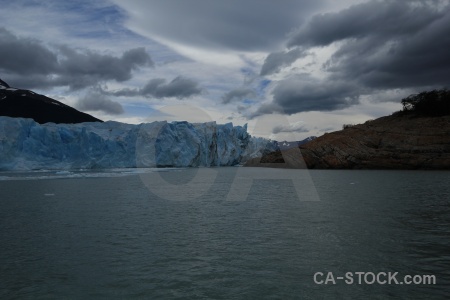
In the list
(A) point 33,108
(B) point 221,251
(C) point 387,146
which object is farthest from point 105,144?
(A) point 33,108

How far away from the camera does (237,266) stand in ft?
20.3

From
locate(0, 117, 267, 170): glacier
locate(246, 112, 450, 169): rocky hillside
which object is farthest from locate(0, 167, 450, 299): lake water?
locate(0, 117, 267, 170): glacier

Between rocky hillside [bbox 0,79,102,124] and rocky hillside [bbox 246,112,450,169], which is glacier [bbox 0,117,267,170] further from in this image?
rocky hillside [bbox 0,79,102,124]

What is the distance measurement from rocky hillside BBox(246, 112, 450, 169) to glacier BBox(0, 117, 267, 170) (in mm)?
18022

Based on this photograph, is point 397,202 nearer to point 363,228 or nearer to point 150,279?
point 363,228

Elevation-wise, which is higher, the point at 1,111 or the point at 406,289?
the point at 1,111

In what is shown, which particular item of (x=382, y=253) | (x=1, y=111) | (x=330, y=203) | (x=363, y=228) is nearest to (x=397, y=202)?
(x=330, y=203)

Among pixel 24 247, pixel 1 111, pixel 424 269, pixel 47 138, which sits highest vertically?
pixel 1 111

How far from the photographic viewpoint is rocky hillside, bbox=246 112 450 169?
40.0m

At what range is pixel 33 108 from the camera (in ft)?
315

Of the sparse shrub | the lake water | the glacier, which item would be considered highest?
the sparse shrub

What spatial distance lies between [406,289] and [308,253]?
2.14 m

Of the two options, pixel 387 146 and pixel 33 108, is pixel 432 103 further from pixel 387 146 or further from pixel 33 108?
pixel 33 108

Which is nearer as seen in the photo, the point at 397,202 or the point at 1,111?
the point at 397,202
